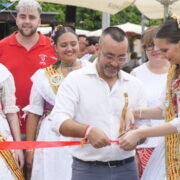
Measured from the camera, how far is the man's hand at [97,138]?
3225mm

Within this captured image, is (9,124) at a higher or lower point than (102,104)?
lower

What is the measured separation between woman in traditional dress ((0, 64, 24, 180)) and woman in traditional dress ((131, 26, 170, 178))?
4.41ft

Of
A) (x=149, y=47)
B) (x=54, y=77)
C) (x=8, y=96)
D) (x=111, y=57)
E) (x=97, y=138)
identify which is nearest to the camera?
(x=97, y=138)

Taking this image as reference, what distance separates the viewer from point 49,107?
15.8 feet

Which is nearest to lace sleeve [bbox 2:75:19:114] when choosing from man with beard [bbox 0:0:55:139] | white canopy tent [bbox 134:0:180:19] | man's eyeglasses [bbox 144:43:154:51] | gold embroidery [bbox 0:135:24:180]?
gold embroidery [bbox 0:135:24:180]

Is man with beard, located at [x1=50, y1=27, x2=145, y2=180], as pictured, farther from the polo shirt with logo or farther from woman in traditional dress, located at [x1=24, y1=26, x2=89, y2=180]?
the polo shirt with logo

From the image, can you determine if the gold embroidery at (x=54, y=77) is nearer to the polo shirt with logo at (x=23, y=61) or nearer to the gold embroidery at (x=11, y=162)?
the polo shirt with logo at (x=23, y=61)

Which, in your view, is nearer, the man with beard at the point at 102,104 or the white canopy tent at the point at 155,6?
the man with beard at the point at 102,104

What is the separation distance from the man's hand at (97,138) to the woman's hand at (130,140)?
11 centimetres

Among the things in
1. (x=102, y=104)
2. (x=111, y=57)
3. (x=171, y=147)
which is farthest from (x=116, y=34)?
(x=171, y=147)

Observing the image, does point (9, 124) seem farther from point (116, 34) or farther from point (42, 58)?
point (116, 34)

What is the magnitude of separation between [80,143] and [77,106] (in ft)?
0.89

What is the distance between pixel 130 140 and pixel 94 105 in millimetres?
411

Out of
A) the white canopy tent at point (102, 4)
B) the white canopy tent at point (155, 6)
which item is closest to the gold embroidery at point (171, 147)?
the white canopy tent at point (102, 4)
